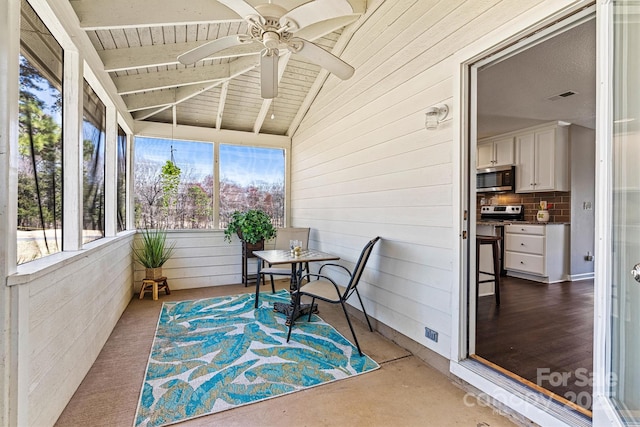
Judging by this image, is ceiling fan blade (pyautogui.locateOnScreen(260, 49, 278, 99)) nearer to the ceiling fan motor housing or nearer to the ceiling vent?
the ceiling fan motor housing

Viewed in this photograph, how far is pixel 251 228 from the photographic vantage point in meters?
4.71

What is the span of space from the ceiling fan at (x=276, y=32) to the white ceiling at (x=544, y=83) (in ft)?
3.85

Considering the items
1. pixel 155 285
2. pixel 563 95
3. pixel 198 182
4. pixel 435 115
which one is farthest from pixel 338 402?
pixel 563 95

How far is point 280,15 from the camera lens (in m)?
1.88

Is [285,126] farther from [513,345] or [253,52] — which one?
[513,345]

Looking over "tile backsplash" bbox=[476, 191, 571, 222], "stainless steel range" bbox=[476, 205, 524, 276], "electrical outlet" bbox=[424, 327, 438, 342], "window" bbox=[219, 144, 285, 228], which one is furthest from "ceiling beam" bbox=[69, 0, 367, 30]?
"tile backsplash" bbox=[476, 191, 571, 222]

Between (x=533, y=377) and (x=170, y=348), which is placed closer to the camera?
(x=533, y=377)

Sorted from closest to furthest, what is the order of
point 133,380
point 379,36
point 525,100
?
1. point 133,380
2. point 379,36
3. point 525,100

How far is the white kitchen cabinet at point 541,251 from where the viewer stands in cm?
495

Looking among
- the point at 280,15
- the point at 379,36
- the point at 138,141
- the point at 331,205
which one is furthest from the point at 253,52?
the point at 138,141

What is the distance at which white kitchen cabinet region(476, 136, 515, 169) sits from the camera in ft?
19.2

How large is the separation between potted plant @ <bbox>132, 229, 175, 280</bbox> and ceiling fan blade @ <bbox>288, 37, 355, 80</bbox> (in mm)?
3519

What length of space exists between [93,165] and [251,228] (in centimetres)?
219

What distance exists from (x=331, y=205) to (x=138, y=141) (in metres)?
3.18
